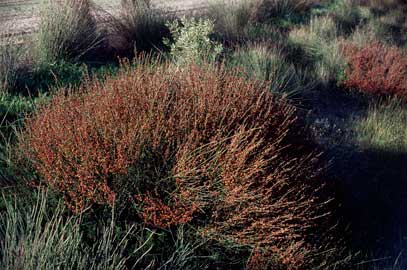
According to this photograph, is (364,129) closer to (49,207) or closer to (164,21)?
(164,21)

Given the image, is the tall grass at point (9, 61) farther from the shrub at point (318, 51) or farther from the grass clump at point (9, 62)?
the shrub at point (318, 51)

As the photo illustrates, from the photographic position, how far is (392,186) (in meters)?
7.28

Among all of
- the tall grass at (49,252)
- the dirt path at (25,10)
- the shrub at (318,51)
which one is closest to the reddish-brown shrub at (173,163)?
the tall grass at (49,252)

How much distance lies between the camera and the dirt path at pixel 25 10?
385 inches

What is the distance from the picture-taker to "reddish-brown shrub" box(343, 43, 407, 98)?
10000 millimetres

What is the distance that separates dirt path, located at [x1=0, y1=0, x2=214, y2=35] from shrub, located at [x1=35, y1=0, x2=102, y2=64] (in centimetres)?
65

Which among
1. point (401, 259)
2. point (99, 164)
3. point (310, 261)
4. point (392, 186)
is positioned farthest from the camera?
point (392, 186)

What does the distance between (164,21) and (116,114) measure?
6211mm

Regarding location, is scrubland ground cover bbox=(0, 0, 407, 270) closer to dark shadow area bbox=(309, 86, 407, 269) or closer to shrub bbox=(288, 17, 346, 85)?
dark shadow area bbox=(309, 86, 407, 269)

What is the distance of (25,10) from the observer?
1147 centimetres

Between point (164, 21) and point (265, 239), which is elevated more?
point (164, 21)

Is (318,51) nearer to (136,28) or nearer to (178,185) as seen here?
(136,28)

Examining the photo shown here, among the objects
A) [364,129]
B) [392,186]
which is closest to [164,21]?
[364,129]

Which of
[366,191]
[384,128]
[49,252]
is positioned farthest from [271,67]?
[49,252]
